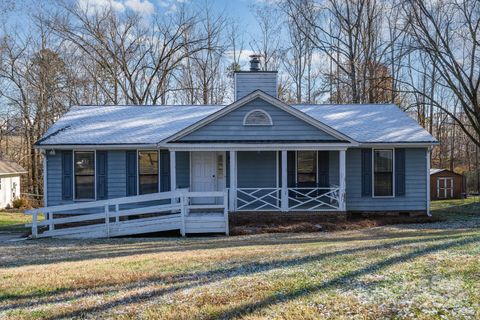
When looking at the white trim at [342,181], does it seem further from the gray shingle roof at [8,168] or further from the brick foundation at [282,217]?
the gray shingle roof at [8,168]

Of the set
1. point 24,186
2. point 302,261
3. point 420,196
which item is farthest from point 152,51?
point 302,261

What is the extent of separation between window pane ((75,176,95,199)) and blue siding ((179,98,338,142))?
4216 mm

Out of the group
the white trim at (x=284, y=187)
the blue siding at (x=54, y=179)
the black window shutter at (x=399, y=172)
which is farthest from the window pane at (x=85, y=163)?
the black window shutter at (x=399, y=172)

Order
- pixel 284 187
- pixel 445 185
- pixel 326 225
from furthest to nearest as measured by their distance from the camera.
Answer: pixel 445 185
pixel 284 187
pixel 326 225

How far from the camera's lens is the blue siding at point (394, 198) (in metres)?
15.1

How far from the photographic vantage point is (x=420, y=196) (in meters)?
15.2

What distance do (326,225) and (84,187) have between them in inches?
335

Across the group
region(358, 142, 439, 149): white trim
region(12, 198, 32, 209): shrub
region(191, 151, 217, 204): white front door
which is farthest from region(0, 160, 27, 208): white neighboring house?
region(358, 142, 439, 149): white trim

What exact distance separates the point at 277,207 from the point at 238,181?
201cm

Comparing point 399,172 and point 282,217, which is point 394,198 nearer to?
point 399,172

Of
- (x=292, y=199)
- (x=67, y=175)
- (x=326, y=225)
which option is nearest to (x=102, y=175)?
(x=67, y=175)

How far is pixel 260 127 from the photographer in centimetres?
1423

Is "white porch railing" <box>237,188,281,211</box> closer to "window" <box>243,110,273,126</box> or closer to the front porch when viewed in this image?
the front porch

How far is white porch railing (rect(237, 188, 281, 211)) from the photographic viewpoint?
1408 centimetres
